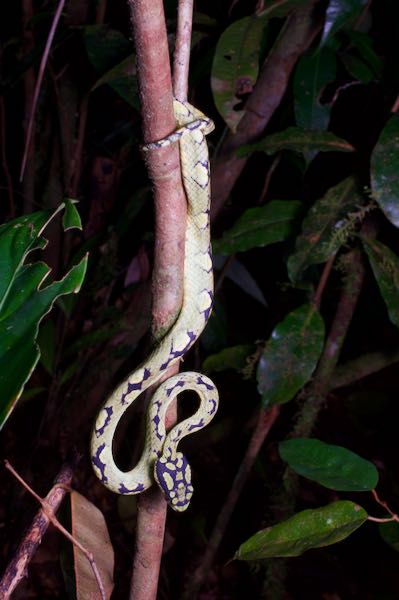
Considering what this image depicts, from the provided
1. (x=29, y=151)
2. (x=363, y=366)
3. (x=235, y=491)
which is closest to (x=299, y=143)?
(x=363, y=366)

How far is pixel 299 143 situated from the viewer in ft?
5.39

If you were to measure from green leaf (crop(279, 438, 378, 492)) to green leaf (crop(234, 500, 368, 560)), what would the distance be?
2.0 inches

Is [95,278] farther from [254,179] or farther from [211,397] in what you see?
[211,397]

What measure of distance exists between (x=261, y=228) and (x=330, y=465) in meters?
0.84

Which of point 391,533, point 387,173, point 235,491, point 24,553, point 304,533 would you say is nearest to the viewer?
point 24,553

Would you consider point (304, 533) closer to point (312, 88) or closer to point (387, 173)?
point (387, 173)

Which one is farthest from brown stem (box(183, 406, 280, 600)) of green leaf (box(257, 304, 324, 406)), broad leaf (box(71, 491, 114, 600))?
broad leaf (box(71, 491, 114, 600))

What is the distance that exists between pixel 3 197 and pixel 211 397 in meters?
2.40

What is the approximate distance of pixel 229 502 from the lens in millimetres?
2049

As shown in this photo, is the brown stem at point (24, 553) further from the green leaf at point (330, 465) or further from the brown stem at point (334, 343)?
the brown stem at point (334, 343)

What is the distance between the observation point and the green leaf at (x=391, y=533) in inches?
51.2

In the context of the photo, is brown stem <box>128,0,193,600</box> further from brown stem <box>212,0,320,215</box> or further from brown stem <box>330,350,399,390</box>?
brown stem <box>330,350,399,390</box>

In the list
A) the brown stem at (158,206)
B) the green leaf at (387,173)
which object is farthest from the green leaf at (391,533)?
the green leaf at (387,173)

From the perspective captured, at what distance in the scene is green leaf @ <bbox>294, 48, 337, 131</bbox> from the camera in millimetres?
1809
